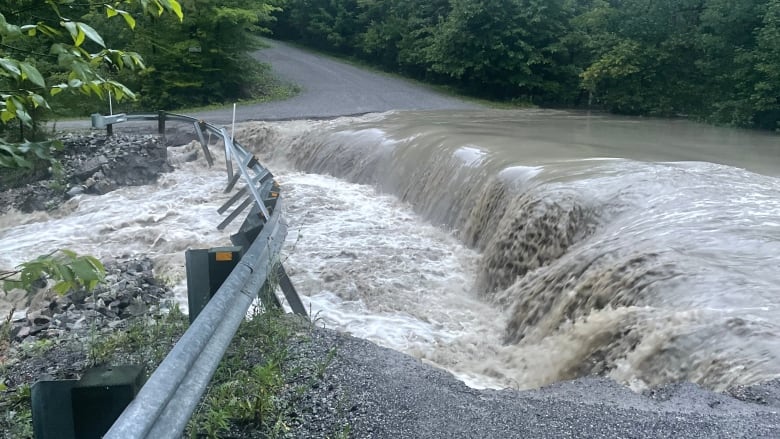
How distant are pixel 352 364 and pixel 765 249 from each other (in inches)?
167

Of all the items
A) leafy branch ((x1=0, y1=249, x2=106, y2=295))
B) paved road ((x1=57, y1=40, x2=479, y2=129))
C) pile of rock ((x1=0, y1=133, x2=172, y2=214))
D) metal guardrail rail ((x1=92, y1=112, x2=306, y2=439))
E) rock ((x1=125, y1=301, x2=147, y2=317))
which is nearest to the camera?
metal guardrail rail ((x1=92, y1=112, x2=306, y2=439))

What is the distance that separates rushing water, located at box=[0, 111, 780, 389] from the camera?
5316 mm

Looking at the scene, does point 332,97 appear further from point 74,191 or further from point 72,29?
point 72,29

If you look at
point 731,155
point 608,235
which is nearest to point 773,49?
point 731,155

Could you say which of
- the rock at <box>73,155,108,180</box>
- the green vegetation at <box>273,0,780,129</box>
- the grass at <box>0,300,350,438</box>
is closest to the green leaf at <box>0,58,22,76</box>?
the grass at <box>0,300,350,438</box>

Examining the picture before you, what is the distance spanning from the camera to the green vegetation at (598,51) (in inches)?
795

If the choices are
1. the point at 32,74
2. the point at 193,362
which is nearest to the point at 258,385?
the point at 193,362

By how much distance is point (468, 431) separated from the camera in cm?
319

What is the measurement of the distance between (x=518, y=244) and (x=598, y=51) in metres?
19.4

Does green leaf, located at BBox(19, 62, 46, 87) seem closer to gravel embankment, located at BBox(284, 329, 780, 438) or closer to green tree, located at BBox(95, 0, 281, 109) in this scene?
gravel embankment, located at BBox(284, 329, 780, 438)

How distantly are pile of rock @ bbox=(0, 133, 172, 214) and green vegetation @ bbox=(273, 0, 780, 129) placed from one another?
1567 centimetres

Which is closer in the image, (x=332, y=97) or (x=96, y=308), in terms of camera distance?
(x=96, y=308)

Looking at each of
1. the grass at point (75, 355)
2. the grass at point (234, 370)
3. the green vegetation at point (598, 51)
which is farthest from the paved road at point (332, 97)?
the grass at point (234, 370)

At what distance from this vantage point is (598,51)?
85.1ft
